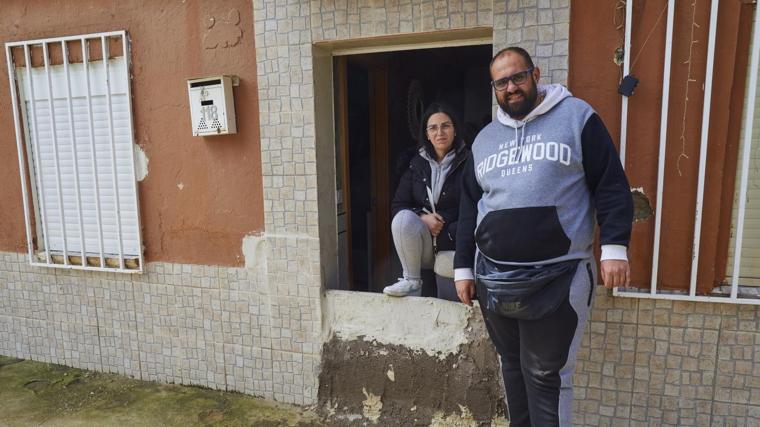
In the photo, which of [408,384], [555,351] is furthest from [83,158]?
[555,351]

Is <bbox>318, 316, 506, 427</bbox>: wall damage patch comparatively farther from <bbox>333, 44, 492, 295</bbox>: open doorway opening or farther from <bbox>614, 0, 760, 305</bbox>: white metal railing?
<bbox>614, 0, 760, 305</bbox>: white metal railing

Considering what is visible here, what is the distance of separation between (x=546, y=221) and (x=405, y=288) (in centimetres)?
128

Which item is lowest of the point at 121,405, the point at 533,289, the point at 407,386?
the point at 121,405

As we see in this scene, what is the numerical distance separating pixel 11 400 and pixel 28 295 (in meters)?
0.88

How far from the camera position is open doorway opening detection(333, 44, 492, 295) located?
→ 3627mm

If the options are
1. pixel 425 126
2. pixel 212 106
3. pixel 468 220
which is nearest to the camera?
pixel 468 220

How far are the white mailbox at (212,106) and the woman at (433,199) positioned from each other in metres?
1.24

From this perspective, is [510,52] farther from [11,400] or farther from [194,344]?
[11,400]

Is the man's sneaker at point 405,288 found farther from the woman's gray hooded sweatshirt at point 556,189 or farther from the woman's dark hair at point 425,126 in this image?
the woman's gray hooded sweatshirt at point 556,189

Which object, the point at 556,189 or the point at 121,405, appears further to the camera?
the point at 121,405

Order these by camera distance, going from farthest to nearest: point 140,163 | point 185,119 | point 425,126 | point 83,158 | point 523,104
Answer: point 83,158
point 140,163
point 185,119
point 425,126
point 523,104

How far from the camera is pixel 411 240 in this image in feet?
10.0

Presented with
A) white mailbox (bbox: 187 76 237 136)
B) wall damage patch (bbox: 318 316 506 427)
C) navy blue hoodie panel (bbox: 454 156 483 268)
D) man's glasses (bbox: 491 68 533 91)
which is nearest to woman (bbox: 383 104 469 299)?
wall damage patch (bbox: 318 316 506 427)

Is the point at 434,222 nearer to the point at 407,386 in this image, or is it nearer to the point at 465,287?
the point at 465,287
